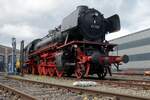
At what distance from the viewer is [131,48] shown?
45.1 meters

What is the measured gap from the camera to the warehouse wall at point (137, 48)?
41.0 m

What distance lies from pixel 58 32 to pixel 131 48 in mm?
28363

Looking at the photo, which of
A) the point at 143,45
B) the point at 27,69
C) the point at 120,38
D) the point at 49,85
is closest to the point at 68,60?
the point at 49,85

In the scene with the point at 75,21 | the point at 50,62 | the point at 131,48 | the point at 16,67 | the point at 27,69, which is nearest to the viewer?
the point at 75,21

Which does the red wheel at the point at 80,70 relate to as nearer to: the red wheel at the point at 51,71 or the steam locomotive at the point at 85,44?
the steam locomotive at the point at 85,44

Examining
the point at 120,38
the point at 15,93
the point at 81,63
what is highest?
the point at 120,38

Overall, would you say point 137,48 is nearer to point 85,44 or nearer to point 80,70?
point 85,44

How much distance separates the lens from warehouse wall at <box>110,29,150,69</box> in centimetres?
4099

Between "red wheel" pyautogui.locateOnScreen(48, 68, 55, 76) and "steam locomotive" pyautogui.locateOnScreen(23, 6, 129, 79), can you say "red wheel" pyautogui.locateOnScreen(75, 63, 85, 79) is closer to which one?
Answer: "steam locomotive" pyautogui.locateOnScreen(23, 6, 129, 79)

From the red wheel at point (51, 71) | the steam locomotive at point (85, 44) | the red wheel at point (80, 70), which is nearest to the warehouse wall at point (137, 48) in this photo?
the red wheel at point (51, 71)

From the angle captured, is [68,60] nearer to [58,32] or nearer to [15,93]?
[58,32]

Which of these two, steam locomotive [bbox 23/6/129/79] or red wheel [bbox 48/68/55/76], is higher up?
steam locomotive [bbox 23/6/129/79]

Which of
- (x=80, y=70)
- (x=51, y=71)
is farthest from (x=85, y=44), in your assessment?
(x=51, y=71)

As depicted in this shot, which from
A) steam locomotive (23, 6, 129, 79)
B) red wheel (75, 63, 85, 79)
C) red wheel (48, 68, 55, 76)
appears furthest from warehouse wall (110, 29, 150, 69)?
red wheel (75, 63, 85, 79)
